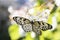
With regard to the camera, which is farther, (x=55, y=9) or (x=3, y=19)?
(x=3, y=19)

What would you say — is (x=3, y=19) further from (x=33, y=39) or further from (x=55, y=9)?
(x=55, y=9)

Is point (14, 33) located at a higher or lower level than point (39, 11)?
→ lower

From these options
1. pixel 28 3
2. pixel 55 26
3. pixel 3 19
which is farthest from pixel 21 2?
pixel 55 26

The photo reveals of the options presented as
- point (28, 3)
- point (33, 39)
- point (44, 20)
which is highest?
point (28, 3)
